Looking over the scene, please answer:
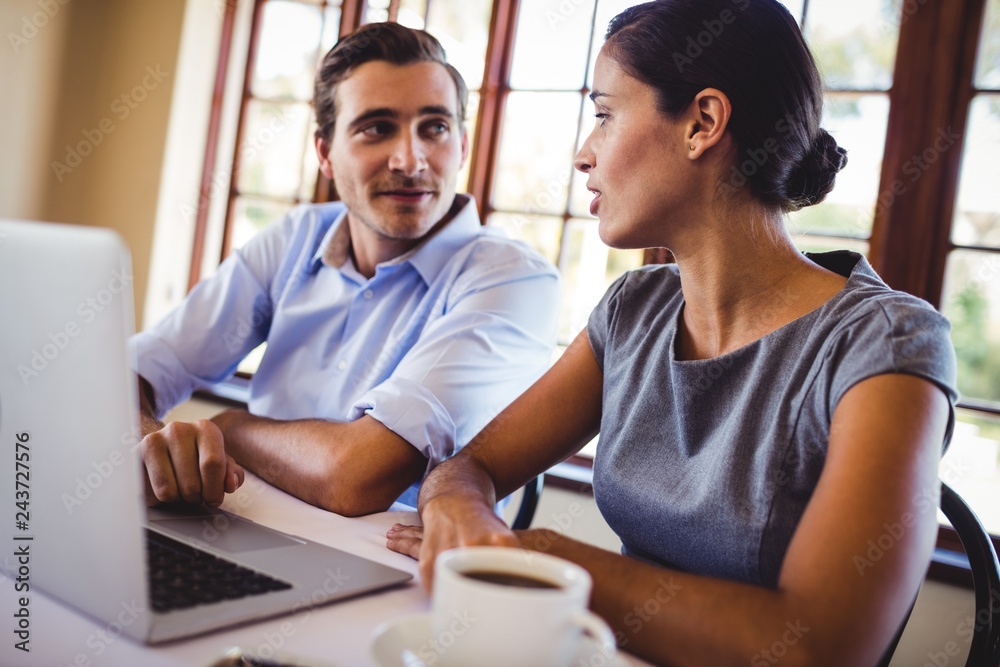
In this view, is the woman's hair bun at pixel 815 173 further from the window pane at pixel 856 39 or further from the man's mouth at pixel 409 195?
the window pane at pixel 856 39

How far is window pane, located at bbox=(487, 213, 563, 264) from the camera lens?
2695mm

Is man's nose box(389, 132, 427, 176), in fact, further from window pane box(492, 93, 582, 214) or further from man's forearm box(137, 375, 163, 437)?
window pane box(492, 93, 582, 214)

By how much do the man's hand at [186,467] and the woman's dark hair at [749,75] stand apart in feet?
2.63

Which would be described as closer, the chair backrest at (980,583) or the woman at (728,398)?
the woman at (728,398)

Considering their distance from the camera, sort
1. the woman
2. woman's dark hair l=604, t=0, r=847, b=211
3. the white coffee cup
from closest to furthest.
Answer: the white coffee cup
the woman
woman's dark hair l=604, t=0, r=847, b=211

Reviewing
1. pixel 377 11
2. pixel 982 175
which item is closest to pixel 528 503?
pixel 982 175

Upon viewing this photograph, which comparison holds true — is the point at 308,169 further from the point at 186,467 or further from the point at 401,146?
the point at 186,467

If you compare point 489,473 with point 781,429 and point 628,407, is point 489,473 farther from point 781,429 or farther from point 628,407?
point 781,429

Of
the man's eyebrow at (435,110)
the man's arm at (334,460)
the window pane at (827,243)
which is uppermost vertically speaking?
the man's eyebrow at (435,110)

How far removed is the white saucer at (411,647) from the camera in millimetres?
523

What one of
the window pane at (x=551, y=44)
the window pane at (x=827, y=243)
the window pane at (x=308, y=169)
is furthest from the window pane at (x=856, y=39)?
the window pane at (x=308, y=169)

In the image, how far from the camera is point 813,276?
112 centimetres

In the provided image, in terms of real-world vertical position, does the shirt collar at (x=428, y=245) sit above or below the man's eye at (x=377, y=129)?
below

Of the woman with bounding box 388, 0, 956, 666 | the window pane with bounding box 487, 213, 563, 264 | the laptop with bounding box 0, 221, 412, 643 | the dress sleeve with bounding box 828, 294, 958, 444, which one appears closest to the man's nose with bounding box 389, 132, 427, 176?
the woman with bounding box 388, 0, 956, 666
